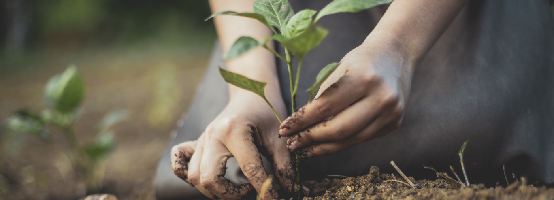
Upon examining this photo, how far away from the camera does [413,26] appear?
755 millimetres

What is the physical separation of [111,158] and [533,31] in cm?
301

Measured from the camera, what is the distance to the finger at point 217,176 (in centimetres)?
78

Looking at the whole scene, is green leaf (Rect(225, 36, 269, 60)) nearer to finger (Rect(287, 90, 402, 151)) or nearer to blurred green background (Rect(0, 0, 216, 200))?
finger (Rect(287, 90, 402, 151))

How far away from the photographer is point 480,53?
96 centimetres

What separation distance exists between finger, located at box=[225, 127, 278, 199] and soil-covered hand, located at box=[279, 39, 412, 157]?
0.11m

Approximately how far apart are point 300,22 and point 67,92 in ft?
4.55

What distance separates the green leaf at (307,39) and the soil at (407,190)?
0.41 m

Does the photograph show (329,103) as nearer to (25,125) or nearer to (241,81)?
(241,81)

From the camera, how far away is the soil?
0.58 metres

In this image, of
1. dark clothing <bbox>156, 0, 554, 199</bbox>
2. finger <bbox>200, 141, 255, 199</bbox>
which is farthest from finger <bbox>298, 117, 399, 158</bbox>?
dark clothing <bbox>156, 0, 554, 199</bbox>

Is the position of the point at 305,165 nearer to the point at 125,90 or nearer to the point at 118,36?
the point at 125,90

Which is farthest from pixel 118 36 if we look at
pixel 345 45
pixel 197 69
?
pixel 345 45

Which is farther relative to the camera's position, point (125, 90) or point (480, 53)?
point (125, 90)

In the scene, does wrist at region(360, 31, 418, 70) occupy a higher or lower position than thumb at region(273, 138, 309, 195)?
higher
